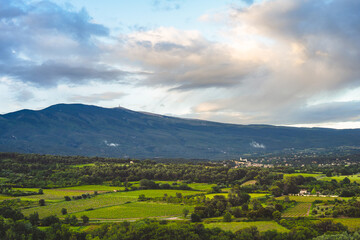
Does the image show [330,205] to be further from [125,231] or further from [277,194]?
[125,231]

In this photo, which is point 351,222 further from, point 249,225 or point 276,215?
point 249,225

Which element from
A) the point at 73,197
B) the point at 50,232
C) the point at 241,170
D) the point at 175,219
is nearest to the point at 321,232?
the point at 175,219

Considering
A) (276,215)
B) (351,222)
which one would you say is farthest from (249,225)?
(351,222)

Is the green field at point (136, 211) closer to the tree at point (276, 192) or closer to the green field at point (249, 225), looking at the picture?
the green field at point (249, 225)

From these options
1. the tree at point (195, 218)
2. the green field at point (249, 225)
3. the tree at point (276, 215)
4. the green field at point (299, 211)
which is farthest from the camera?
the green field at point (299, 211)

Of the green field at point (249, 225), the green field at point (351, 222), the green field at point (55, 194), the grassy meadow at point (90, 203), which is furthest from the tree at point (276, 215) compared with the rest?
the green field at point (55, 194)

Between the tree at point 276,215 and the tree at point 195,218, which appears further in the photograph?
the tree at point 195,218

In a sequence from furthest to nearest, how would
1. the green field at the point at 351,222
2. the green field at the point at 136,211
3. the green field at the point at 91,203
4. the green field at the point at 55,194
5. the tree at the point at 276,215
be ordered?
the green field at the point at 55,194 → the green field at the point at 91,203 → the green field at the point at 136,211 → the tree at the point at 276,215 → the green field at the point at 351,222
